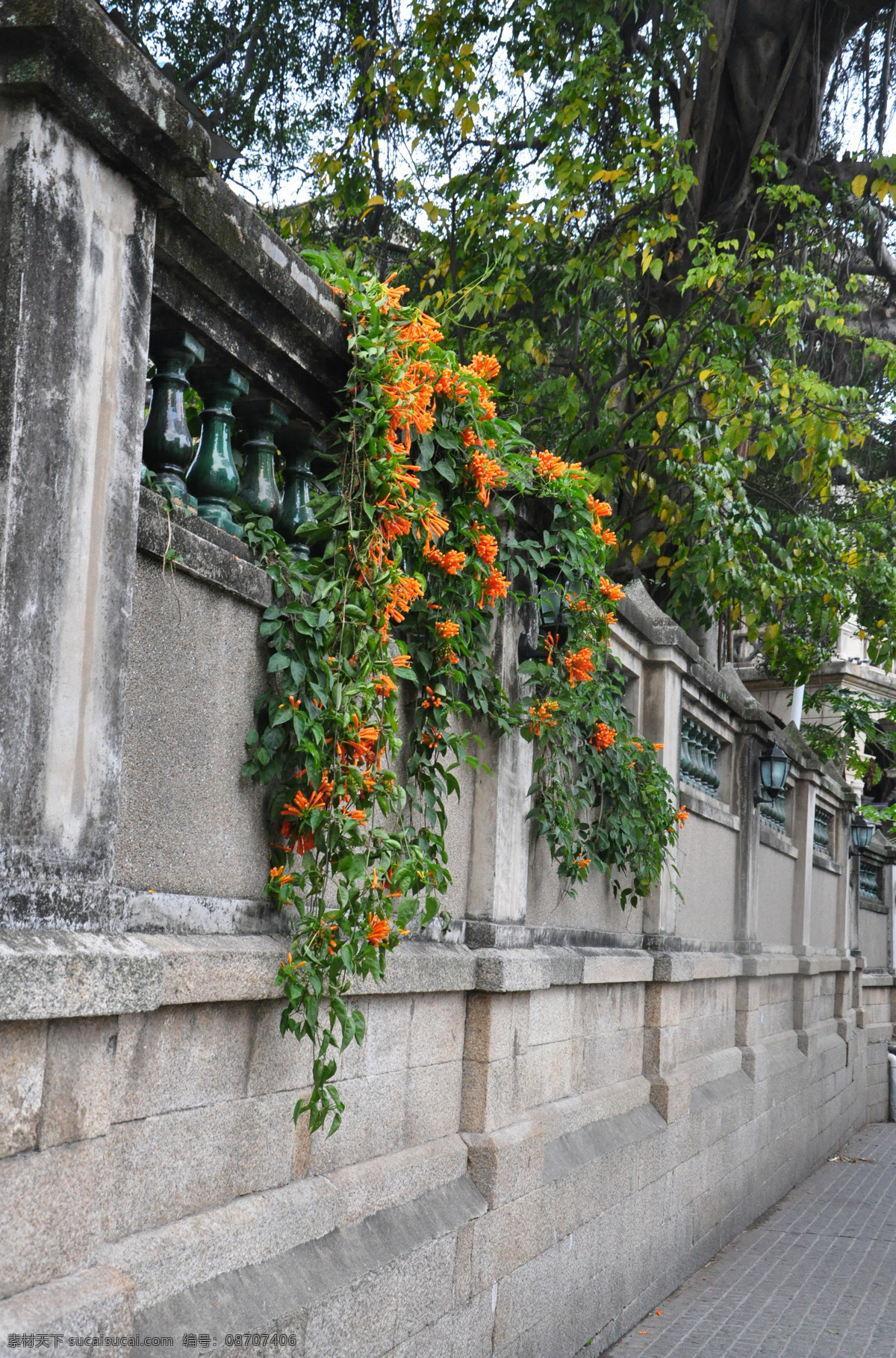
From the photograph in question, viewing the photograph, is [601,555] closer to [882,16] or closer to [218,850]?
[218,850]

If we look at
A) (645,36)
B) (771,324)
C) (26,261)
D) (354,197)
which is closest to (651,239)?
(771,324)

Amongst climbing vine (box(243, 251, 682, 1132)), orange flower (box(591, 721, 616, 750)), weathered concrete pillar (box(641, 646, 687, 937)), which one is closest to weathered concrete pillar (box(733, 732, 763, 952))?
weathered concrete pillar (box(641, 646, 687, 937))

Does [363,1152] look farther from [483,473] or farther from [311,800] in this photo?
[483,473]

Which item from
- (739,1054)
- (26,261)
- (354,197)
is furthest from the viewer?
(739,1054)

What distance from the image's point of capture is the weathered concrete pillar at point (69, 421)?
229 cm

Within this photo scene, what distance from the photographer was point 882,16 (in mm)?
9516

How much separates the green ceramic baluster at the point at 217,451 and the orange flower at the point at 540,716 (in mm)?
1854

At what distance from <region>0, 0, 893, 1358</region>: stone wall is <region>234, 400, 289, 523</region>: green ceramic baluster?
0.07 m

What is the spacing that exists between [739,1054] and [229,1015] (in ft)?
21.6

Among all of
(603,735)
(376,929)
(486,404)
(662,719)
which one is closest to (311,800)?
(376,929)

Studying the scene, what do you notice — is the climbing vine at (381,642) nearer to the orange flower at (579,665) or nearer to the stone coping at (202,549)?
the stone coping at (202,549)

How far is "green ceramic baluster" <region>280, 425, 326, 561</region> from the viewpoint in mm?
3535

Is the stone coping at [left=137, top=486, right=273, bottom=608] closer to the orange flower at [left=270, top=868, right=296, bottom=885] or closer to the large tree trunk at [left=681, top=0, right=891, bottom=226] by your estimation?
the orange flower at [left=270, top=868, right=296, bottom=885]

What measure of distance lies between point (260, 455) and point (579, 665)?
197cm
